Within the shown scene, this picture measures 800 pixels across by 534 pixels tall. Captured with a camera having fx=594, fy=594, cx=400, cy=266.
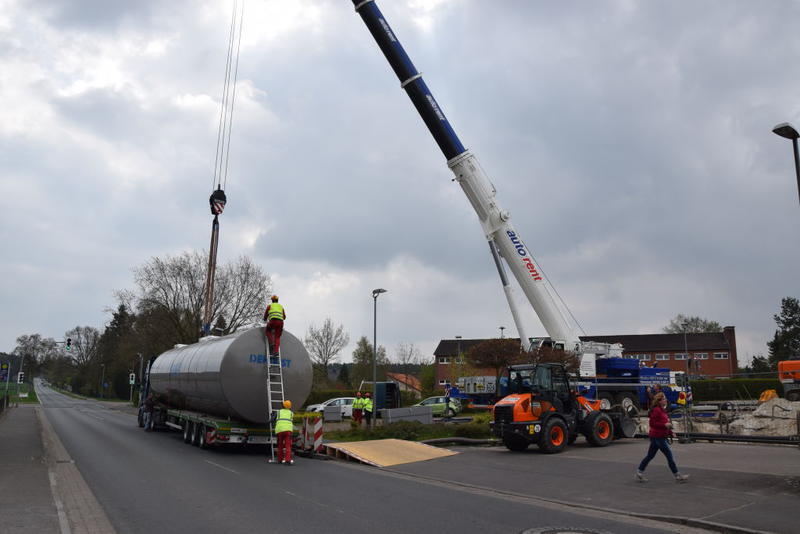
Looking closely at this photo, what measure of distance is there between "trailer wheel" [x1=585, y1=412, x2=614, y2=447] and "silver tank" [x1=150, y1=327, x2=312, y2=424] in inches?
315

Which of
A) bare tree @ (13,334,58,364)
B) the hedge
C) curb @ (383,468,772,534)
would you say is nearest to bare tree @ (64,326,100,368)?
bare tree @ (13,334,58,364)

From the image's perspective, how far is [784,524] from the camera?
753cm

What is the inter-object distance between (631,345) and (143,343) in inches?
2522

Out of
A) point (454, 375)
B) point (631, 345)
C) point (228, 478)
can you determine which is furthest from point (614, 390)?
point (631, 345)

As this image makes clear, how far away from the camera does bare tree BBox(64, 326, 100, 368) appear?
101062 mm

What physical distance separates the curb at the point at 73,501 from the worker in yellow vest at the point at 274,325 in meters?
5.22

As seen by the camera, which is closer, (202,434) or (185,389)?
(202,434)

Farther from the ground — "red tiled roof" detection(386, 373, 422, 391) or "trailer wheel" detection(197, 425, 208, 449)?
"trailer wheel" detection(197, 425, 208, 449)

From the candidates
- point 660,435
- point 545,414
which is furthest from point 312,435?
point 660,435

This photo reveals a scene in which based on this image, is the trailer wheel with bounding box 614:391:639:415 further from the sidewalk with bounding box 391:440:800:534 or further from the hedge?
the hedge

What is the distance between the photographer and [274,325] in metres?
15.7

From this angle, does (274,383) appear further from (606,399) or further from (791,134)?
(606,399)

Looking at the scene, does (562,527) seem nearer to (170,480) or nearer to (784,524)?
(784,524)

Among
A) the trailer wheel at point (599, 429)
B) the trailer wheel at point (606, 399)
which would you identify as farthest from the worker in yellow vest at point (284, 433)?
the trailer wheel at point (606, 399)
